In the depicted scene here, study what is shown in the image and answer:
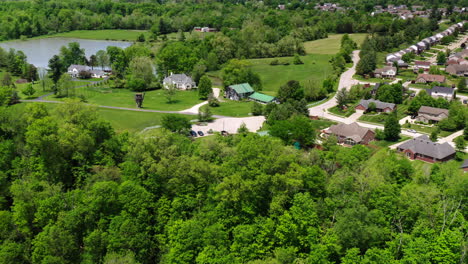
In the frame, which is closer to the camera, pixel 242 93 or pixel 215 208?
pixel 215 208

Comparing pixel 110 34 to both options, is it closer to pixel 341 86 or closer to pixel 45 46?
pixel 45 46

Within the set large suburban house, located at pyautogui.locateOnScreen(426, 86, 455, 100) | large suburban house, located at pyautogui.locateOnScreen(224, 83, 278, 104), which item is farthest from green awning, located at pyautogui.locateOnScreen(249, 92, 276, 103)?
large suburban house, located at pyautogui.locateOnScreen(426, 86, 455, 100)

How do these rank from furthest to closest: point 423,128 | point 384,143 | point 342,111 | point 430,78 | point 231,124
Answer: point 430,78 → point 342,111 → point 231,124 → point 423,128 → point 384,143

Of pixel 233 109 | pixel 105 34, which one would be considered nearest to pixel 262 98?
pixel 233 109

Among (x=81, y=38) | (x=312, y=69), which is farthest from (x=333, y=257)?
(x=81, y=38)

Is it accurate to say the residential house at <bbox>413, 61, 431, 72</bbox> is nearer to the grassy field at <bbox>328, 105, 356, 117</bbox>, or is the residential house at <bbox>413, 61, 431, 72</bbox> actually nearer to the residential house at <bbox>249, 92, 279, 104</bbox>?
the grassy field at <bbox>328, 105, 356, 117</bbox>

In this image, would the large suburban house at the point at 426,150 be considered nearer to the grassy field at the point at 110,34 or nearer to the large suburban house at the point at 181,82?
the large suburban house at the point at 181,82
